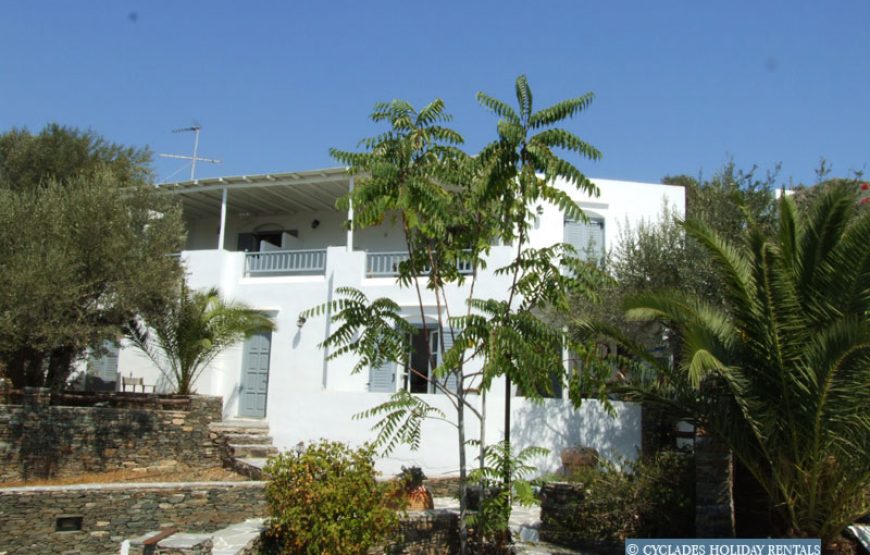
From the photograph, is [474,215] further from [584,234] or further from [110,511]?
[584,234]

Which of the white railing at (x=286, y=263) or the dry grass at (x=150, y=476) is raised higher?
the white railing at (x=286, y=263)

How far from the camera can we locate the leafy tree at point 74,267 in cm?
1364

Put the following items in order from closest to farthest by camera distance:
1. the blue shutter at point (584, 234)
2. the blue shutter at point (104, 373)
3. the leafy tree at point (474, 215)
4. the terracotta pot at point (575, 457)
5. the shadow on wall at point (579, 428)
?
the leafy tree at point (474, 215) < the terracotta pot at point (575, 457) < the shadow on wall at point (579, 428) < the blue shutter at point (584, 234) < the blue shutter at point (104, 373)

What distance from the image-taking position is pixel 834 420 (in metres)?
8.30

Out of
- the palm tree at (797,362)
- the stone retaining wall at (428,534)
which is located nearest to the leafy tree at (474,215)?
the stone retaining wall at (428,534)

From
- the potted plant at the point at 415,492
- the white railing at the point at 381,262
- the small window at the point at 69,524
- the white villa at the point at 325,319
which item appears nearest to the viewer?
the potted plant at the point at 415,492

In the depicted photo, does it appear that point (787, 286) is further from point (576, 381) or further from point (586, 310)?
point (586, 310)

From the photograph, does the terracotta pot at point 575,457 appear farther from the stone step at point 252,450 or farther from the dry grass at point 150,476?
the dry grass at point 150,476

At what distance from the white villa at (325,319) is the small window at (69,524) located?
5.23m

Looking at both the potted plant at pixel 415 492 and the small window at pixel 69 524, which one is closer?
the potted plant at pixel 415 492

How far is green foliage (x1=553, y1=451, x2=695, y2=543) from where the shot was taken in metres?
9.98

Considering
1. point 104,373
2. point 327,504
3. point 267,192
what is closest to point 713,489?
point 327,504

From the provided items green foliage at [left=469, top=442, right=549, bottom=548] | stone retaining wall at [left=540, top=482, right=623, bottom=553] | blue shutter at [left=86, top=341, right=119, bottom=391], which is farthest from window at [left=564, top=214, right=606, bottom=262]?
blue shutter at [left=86, top=341, right=119, bottom=391]

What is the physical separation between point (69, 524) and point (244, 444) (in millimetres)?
4458
